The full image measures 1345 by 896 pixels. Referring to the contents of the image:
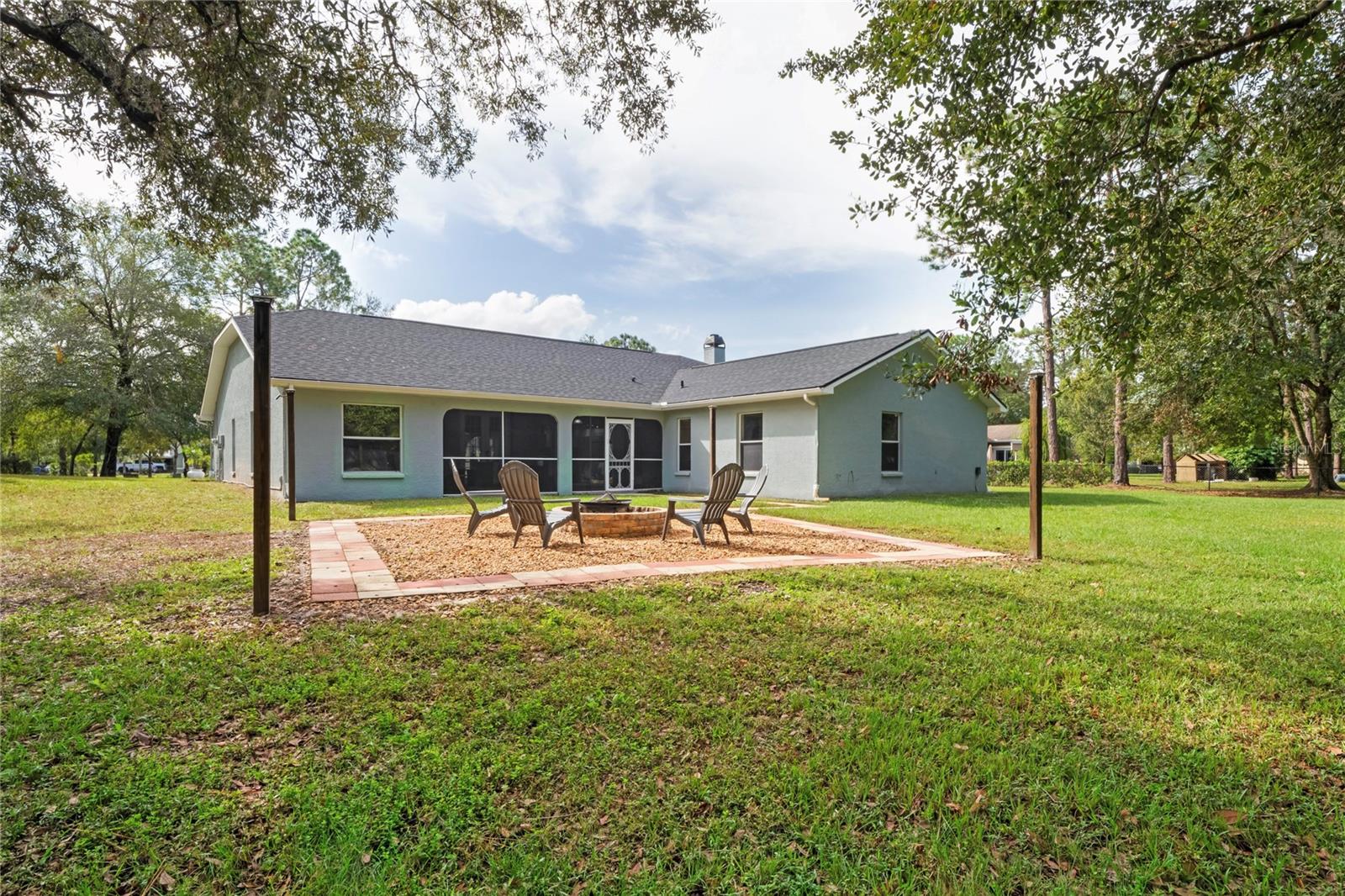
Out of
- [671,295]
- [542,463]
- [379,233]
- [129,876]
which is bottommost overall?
[129,876]

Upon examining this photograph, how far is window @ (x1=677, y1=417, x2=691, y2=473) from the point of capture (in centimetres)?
1909

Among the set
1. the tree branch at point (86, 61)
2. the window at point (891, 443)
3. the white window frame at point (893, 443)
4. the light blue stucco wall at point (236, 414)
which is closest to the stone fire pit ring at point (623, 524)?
the tree branch at point (86, 61)

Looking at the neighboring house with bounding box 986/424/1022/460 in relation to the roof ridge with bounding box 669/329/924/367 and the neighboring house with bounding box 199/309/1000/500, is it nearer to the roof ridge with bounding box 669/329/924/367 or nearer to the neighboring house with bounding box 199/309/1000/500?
the neighboring house with bounding box 199/309/1000/500

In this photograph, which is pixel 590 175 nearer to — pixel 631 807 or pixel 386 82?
pixel 386 82

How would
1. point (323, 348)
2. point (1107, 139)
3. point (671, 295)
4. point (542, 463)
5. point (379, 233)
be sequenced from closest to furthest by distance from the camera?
point (1107, 139) < point (379, 233) < point (323, 348) < point (542, 463) < point (671, 295)

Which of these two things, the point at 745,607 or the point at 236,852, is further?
the point at 745,607

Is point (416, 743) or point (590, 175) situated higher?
point (590, 175)

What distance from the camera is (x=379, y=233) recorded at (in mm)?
7863

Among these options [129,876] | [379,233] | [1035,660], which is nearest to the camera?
[129,876]

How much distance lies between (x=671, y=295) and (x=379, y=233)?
19.5 m

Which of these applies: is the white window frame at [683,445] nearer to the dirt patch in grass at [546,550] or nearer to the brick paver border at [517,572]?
the dirt patch in grass at [546,550]

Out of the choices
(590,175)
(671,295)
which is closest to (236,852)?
(590,175)

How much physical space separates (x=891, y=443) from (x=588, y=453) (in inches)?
330

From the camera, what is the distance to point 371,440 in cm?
1548
